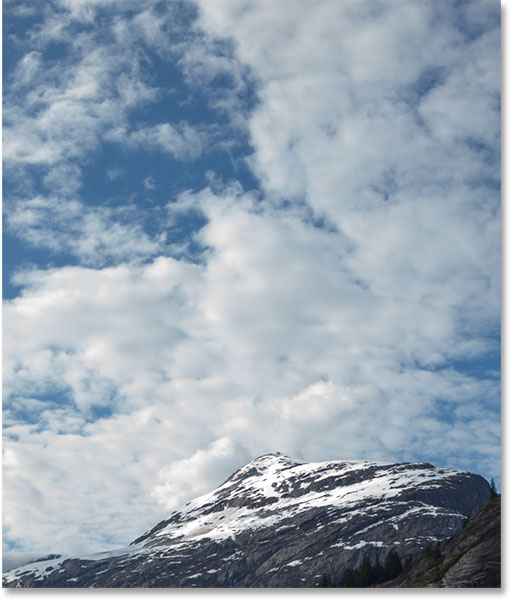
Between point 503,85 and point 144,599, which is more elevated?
point 503,85

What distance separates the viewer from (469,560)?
6047 cm

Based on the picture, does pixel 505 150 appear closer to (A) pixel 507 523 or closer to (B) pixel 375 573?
(A) pixel 507 523

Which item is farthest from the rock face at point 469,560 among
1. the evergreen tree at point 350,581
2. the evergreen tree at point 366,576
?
the evergreen tree at point 350,581

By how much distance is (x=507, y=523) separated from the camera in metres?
38.9

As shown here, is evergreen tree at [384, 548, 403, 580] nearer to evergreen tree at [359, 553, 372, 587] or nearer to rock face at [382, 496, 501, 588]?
evergreen tree at [359, 553, 372, 587]

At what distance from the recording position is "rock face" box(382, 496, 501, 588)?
46094 millimetres

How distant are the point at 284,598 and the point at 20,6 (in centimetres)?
4876

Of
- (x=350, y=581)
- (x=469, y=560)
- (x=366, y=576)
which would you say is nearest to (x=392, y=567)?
(x=366, y=576)

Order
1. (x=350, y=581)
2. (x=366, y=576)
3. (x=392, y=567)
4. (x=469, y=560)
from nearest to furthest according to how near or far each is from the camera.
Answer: (x=469, y=560), (x=366, y=576), (x=392, y=567), (x=350, y=581)

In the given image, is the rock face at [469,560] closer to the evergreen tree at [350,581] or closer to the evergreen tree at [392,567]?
the evergreen tree at [392,567]

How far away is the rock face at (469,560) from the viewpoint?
46094 millimetres

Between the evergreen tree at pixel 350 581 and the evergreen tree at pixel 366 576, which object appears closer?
the evergreen tree at pixel 366 576

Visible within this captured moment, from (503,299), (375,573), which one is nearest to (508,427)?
(503,299)

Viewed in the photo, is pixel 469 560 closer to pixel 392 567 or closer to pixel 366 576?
pixel 366 576
